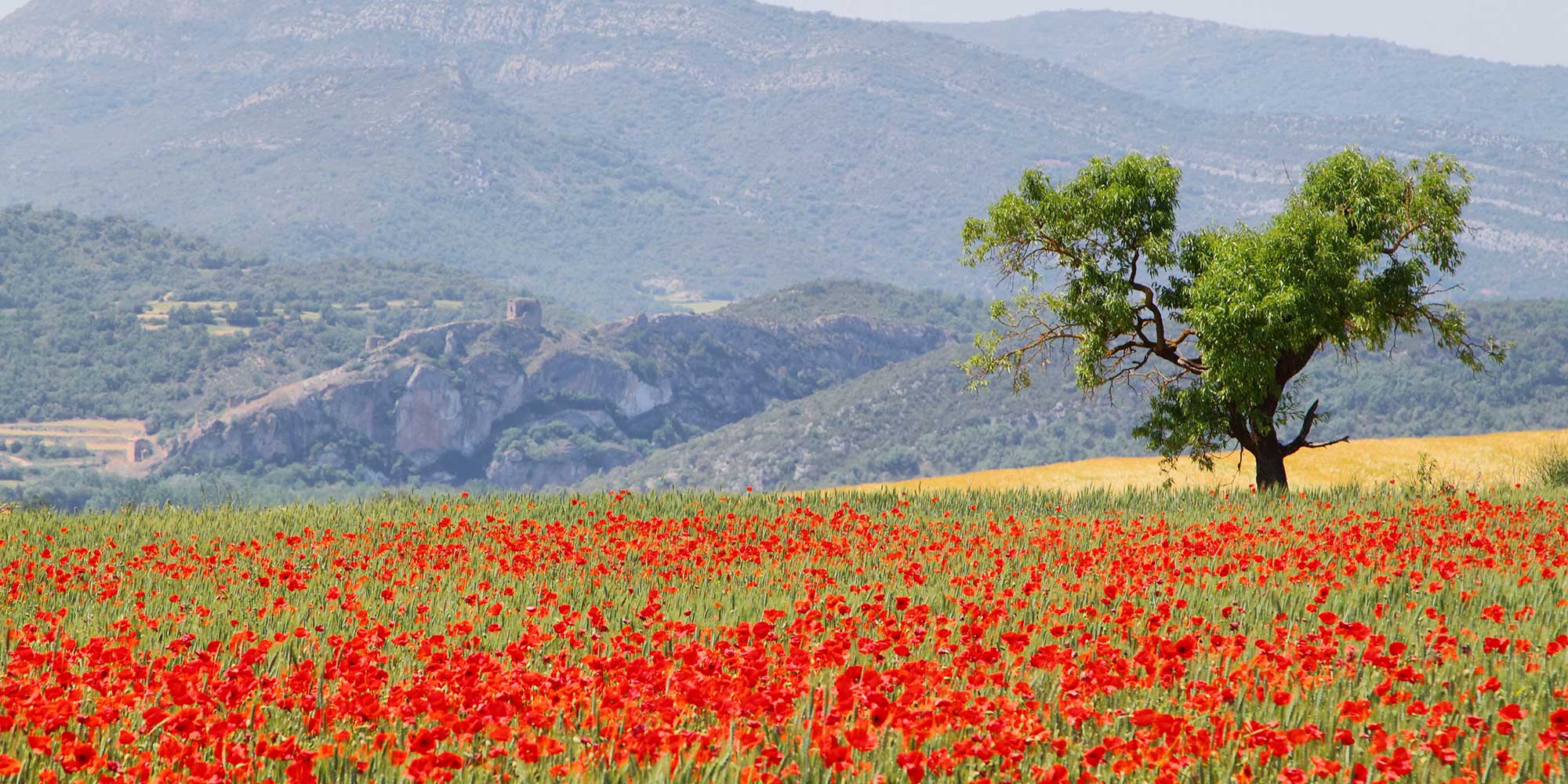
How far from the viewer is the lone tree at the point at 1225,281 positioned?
2131 cm

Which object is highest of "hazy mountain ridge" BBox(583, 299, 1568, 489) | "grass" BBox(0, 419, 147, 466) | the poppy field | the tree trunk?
the poppy field

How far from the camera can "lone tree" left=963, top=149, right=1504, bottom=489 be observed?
69.9 feet

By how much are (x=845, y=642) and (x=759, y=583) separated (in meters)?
3.55

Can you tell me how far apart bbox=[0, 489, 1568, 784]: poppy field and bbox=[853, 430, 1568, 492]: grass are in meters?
16.7

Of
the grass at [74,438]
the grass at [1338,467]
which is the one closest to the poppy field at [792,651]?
the grass at [1338,467]

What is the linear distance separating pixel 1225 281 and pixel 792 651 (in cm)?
1620

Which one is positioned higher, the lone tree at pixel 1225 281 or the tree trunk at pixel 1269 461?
the lone tree at pixel 1225 281

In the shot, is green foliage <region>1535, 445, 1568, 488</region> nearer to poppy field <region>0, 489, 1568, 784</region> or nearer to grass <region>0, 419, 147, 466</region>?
poppy field <region>0, 489, 1568, 784</region>

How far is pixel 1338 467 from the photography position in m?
33.1

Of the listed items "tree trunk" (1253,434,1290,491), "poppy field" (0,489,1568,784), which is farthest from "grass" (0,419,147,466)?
"poppy field" (0,489,1568,784)

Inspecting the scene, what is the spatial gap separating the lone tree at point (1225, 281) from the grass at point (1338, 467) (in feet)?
20.9

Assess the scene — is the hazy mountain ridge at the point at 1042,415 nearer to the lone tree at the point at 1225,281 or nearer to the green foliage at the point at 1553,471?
the green foliage at the point at 1553,471

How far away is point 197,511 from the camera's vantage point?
1697cm

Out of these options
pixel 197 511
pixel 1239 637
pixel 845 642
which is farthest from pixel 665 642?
pixel 197 511
